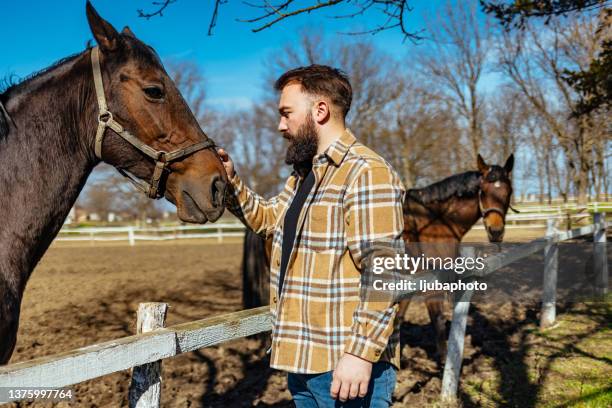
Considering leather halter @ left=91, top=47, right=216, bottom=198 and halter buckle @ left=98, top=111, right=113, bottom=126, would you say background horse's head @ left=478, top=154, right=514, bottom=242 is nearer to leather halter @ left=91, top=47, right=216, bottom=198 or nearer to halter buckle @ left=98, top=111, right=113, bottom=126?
leather halter @ left=91, top=47, right=216, bottom=198

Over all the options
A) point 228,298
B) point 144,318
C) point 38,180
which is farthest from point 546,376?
point 228,298

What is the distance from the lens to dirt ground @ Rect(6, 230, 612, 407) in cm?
418

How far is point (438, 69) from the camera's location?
28266mm

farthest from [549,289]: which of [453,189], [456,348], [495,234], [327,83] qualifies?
[327,83]

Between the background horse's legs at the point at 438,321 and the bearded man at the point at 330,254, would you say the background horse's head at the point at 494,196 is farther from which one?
the bearded man at the point at 330,254

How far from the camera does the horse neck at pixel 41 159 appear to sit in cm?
200

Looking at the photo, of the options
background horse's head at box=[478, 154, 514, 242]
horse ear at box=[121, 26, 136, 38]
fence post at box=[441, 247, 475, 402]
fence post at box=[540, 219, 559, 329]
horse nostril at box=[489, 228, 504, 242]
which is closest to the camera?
horse ear at box=[121, 26, 136, 38]

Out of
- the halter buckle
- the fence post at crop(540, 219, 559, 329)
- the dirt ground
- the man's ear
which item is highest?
the halter buckle

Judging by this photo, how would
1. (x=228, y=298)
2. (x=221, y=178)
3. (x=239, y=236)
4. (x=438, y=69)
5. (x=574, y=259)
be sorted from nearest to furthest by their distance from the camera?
(x=221, y=178) → (x=228, y=298) → (x=574, y=259) → (x=239, y=236) → (x=438, y=69)

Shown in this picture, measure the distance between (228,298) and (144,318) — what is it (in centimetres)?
695

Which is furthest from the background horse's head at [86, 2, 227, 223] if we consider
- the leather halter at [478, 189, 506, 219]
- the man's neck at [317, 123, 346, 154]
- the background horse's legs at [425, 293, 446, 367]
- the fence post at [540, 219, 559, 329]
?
the fence post at [540, 219, 559, 329]

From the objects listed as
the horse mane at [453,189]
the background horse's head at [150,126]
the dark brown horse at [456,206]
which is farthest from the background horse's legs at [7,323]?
the horse mane at [453,189]

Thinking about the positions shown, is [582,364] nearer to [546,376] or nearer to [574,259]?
[546,376]

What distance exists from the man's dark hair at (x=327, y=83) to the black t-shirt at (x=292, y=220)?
31 cm
